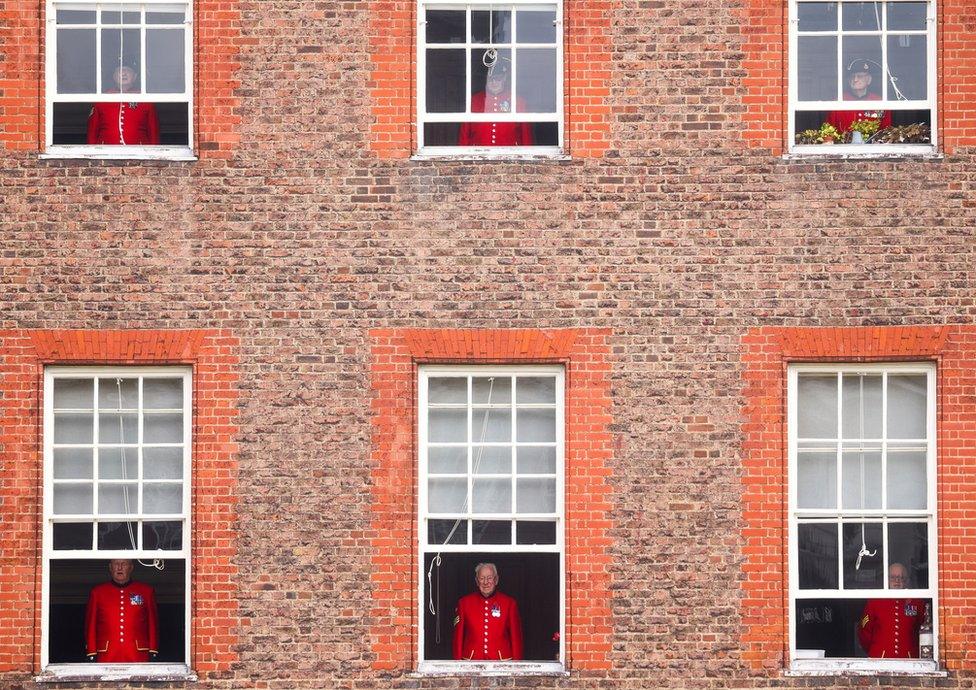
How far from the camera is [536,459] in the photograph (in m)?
11.7

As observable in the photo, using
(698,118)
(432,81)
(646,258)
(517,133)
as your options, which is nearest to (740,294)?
(646,258)

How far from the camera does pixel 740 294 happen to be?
11.4 m

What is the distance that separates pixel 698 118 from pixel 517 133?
64.0 inches

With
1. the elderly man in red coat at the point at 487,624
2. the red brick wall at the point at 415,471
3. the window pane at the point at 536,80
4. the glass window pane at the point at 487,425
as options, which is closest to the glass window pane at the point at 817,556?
the red brick wall at the point at 415,471

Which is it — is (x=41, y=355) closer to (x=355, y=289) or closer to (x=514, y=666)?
(x=355, y=289)

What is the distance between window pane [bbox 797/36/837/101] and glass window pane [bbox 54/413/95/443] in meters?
7.06

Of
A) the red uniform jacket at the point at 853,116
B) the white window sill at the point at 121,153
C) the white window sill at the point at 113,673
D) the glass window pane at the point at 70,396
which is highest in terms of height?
the red uniform jacket at the point at 853,116

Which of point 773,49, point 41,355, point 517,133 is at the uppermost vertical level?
point 773,49

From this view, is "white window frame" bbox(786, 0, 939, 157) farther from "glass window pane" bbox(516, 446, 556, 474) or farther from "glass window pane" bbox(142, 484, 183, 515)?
"glass window pane" bbox(142, 484, 183, 515)

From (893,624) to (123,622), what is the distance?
6.86 metres

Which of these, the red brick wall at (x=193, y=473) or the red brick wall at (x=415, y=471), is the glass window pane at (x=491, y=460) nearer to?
the red brick wall at (x=415, y=471)

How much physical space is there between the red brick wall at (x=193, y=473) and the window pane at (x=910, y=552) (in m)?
5.81

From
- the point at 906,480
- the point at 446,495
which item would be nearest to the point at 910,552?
the point at 906,480

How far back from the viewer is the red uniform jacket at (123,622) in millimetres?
11555
